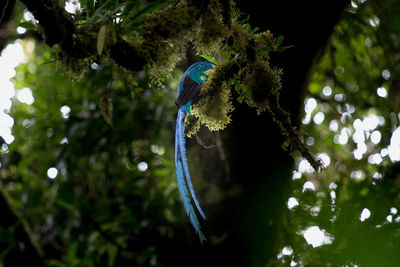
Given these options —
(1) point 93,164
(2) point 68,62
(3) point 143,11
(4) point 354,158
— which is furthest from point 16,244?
(4) point 354,158

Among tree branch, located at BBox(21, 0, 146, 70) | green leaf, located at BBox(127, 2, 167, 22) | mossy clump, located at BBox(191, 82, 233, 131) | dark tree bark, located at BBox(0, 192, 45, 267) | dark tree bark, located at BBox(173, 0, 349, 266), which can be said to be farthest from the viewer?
dark tree bark, located at BBox(0, 192, 45, 267)

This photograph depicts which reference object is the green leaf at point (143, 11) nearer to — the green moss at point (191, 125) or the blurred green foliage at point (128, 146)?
the green moss at point (191, 125)

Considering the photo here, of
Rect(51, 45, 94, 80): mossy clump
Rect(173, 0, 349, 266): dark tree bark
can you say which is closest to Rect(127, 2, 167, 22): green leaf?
Rect(51, 45, 94, 80): mossy clump

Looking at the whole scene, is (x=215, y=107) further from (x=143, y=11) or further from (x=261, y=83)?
(x=143, y=11)

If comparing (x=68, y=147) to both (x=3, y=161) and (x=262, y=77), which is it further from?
(x=262, y=77)

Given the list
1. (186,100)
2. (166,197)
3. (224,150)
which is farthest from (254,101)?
(166,197)

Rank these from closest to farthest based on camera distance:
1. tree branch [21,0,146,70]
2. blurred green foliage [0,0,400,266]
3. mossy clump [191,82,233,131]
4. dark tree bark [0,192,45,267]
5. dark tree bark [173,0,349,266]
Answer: tree branch [21,0,146,70] → mossy clump [191,82,233,131] → dark tree bark [173,0,349,266] → dark tree bark [0,192,45,267] → blurred green foliage [0,0,400,266]

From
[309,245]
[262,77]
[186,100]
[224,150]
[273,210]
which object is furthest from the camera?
[224,150]

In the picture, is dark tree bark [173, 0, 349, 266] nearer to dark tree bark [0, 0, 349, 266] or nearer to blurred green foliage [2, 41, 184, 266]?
dark tree bark [0, 0, 349, 266]

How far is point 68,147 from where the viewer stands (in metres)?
2.31

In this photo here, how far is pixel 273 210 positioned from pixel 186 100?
2.96ft

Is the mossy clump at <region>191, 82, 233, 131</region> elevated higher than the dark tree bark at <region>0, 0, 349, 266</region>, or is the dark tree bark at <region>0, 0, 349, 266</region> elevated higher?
the mossy clump at <region>191, 82, 233, 131</region>

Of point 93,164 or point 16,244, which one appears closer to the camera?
point 16,244

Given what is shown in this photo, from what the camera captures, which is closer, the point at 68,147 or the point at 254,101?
the point at 254,101
